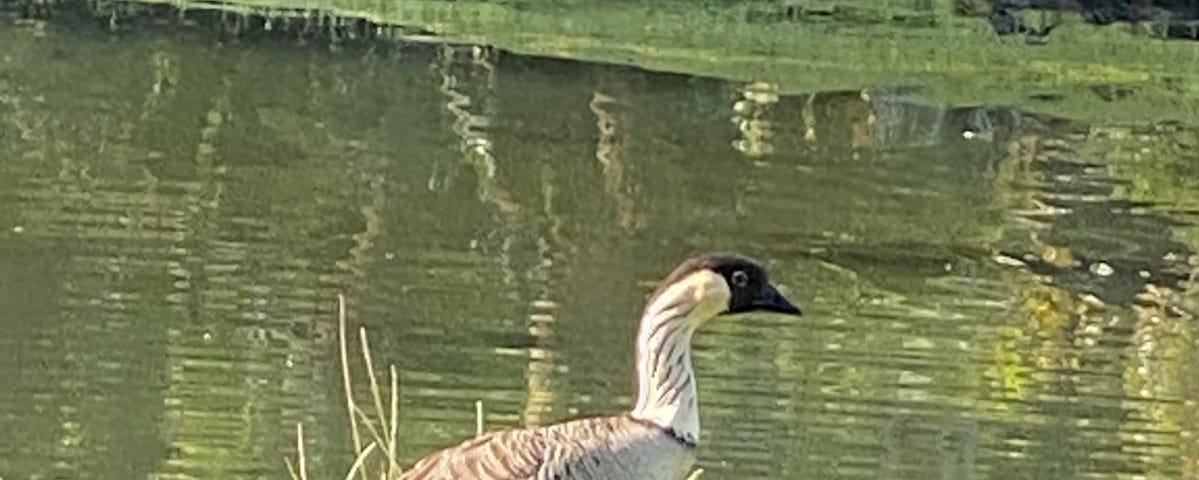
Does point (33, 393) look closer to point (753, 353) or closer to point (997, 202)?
point (753, 353)

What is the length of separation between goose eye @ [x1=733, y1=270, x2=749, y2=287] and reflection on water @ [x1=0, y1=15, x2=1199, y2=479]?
3.77 meters

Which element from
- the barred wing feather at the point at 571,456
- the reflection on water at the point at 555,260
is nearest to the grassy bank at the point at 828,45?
the reflection on water at the point at 555,260

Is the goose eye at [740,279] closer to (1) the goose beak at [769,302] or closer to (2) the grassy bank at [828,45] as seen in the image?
(1) the goose beak at [769,302]

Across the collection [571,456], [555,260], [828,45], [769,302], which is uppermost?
[828,45]

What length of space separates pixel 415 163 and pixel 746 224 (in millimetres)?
2479

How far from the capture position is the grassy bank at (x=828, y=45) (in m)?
25.0

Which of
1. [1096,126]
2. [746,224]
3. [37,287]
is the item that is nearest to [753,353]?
[37,287]

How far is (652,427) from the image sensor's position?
6918 mm

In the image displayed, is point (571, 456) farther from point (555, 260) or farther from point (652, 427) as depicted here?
point (555, 260)

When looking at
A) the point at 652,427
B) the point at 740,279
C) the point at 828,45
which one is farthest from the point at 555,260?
the point at 828,45

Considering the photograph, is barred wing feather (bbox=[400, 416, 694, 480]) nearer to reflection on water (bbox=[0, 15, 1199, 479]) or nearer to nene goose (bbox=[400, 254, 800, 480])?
nene goose (bbox=[400, 254, 800, 480])

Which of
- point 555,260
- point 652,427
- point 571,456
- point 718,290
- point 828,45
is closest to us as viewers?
point 571,456

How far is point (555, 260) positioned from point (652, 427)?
845 centimetres

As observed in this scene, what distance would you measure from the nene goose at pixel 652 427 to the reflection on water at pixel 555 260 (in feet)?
12.2
